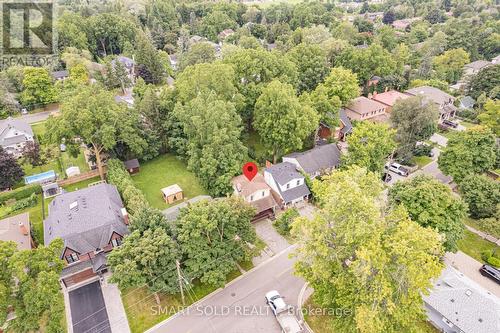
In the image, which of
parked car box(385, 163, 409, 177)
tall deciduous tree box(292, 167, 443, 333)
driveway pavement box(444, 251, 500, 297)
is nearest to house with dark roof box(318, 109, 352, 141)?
parked car box(385, 163, 409, 177)

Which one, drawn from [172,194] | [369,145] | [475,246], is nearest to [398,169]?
[369,145]

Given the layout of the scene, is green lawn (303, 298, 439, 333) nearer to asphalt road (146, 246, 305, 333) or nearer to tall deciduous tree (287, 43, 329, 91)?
asphalt road (146, 246, 305, 333)

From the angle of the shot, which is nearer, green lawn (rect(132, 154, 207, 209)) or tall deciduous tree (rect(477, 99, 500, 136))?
green lawn (rect(132, 154, 207, 209))

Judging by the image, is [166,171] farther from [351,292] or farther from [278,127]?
[351,292]

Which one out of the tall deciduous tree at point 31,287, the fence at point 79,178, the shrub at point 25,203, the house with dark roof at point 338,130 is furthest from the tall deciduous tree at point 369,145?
the shrub at point 25,203

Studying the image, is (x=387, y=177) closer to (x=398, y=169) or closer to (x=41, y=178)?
(x=398, y=169)

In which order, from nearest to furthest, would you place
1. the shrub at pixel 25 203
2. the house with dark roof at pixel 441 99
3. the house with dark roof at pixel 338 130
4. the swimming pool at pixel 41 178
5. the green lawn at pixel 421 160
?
the shrub at pixel 25 203, the swimming pool at pixel 41 178, the green lawn at pixel 421 160, the house with dark roof at pixel 338 130, the house with dark roof at pixel 441 99

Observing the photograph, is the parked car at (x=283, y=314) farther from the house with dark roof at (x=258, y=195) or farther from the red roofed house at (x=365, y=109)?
the red roofed house at (x=365, y=109)
